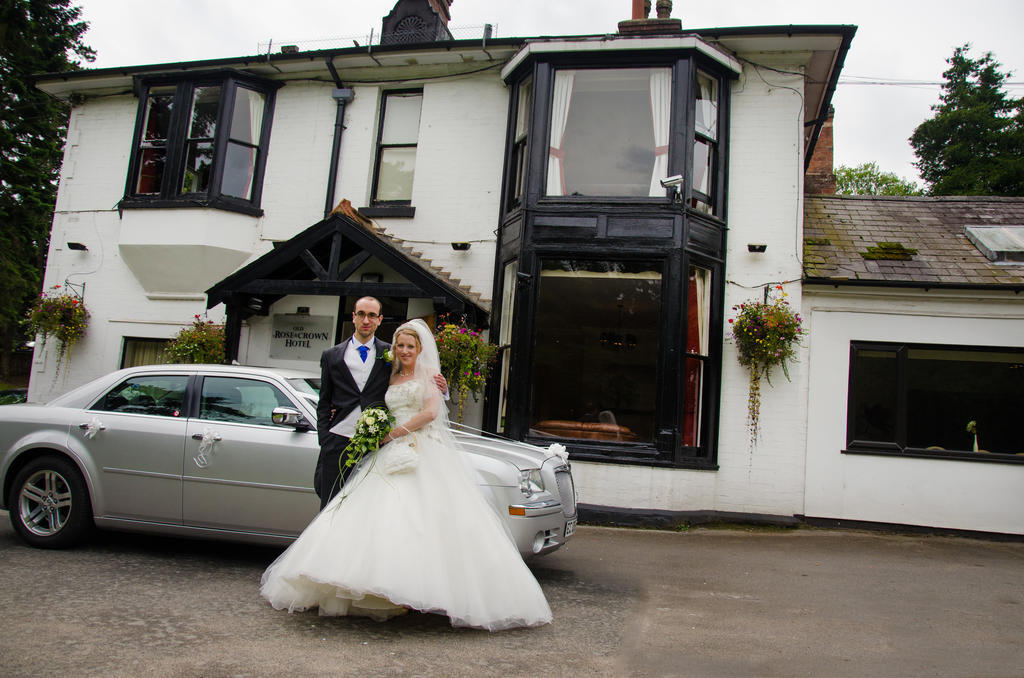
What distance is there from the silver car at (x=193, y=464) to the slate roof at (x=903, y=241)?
19.7 ft

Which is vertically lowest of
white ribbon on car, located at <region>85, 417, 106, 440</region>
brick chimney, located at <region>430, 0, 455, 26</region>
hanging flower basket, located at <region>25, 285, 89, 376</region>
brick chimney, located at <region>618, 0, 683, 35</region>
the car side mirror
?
white ribbon on car, located at <region>85, 417, 106, 440</region>

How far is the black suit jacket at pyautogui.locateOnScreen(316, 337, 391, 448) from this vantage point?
493cm

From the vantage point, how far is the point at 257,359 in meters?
11.3

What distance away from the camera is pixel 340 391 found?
16.5 ft

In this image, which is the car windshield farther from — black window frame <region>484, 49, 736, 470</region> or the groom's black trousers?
black window frame <region>484, 49, 736, 470</region>

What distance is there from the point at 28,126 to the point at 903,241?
73.8 feet

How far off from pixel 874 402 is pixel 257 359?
9.25 m

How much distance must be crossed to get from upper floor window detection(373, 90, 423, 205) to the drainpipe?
63 cm

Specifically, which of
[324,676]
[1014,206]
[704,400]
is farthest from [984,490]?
[324,676]

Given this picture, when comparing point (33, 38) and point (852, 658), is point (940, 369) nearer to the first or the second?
point (852, 658)

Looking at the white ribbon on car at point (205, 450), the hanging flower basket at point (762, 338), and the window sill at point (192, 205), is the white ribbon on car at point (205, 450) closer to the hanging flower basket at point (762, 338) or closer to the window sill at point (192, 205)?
the hanging flower basket at point (762, 338)

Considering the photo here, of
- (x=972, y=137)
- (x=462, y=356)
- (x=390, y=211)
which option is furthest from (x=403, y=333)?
(x=972, y=137)

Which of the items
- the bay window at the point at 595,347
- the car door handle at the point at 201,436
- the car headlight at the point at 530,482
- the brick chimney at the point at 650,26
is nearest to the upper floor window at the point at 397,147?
the bay window at the point at 595,347

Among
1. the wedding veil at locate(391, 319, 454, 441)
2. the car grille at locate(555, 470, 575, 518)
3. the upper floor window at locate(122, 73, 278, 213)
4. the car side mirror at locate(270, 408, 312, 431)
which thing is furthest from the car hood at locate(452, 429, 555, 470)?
the upper floor window at locate(122, 73, 278, 213)
